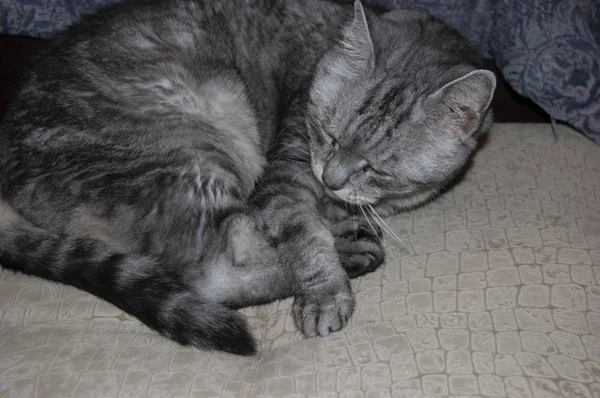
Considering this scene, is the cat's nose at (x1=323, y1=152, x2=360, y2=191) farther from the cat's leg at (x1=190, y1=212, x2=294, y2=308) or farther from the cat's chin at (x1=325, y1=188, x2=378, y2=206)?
the cat's leg at (x1=190, y1=212, x2=294, y2=308)

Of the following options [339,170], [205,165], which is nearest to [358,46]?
[339,170]

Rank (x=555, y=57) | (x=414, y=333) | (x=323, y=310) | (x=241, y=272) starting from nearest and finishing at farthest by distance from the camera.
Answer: (x=414, y=333)
(x=323, y=310)
(x=241, y=272)
(x=555, y=57)

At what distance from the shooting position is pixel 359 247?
1.69 meters

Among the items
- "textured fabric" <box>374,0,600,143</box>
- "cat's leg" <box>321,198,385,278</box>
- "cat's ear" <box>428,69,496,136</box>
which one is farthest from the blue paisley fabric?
"cat's leg" <box>321,198,385,278</box>

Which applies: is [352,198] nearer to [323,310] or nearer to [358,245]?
[358,245]

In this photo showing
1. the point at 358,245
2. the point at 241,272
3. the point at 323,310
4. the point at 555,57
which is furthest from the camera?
the point at 555,57

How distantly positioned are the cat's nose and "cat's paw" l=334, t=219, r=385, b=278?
0.19 m

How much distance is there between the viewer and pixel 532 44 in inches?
77.9

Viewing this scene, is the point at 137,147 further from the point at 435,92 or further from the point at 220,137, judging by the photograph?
the point at 435,92

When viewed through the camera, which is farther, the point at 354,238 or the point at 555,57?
the point at 555,57

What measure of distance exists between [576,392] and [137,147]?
3.78ft

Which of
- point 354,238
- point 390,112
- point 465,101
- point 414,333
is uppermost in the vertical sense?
point 465,101

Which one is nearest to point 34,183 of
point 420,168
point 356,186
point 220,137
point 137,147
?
point 137,147

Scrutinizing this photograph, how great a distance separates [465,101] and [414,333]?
1.80 feet
